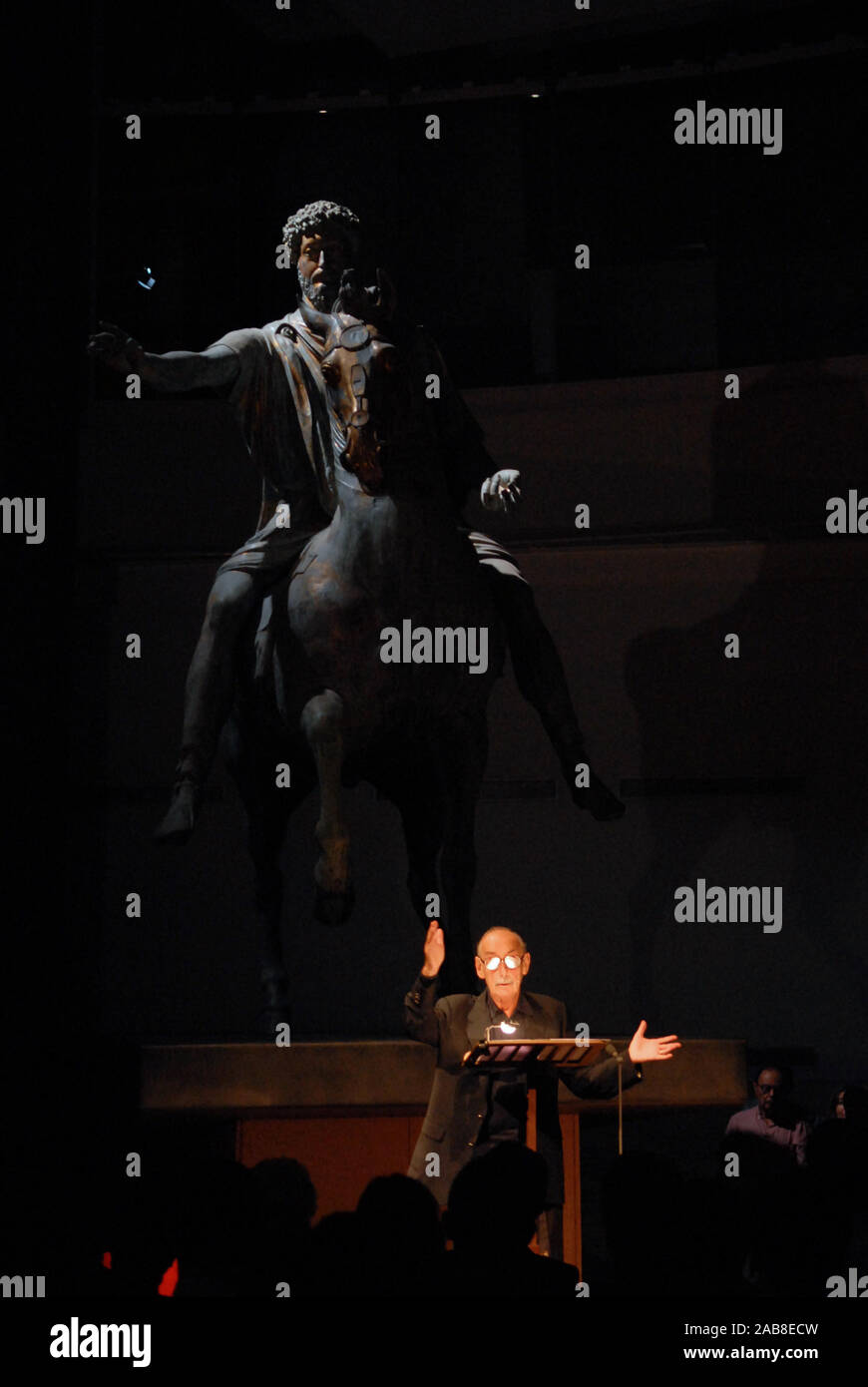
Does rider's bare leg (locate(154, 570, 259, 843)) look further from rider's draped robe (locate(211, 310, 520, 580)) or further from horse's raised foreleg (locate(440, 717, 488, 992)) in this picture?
horse's raised foreleg (locate(440, 717, 488, 992))

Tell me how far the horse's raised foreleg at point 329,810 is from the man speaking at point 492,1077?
688 mm

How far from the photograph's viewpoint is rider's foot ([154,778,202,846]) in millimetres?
6445

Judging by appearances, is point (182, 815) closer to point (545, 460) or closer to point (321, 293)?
point (321, 293)

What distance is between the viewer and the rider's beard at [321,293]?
6.75 m

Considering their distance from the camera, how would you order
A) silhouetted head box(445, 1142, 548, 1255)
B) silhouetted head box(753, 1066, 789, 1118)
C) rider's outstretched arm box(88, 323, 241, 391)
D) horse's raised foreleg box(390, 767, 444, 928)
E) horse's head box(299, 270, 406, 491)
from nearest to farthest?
silhouetted head box(445, 1142, 548, 1255), horse's head box(299, 270, 406, 491), rider's outstretched arm box(88, 323, 241, 391), horse's raised foreleg box(390, 767, 444, 928), silhouetted head box(753, 1066, 789, 1118)

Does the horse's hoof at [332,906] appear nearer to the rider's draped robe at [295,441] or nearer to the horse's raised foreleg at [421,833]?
the horse's raised foreleg at [421,833]

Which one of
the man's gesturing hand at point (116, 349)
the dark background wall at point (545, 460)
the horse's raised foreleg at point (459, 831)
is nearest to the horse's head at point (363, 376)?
the man's gesturing hand at point (116, 349)

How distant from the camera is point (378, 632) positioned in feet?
20.6

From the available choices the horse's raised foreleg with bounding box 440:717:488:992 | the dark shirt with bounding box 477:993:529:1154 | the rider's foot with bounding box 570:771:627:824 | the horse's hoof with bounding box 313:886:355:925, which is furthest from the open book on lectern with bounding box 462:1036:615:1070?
the rider's foot with bounding box 570:771:627:824

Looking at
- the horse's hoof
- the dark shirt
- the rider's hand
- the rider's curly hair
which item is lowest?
the dark shirt

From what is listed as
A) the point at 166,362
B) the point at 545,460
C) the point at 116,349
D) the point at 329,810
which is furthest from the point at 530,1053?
the point at 545,460

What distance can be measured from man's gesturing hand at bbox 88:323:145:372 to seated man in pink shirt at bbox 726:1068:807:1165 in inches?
134
